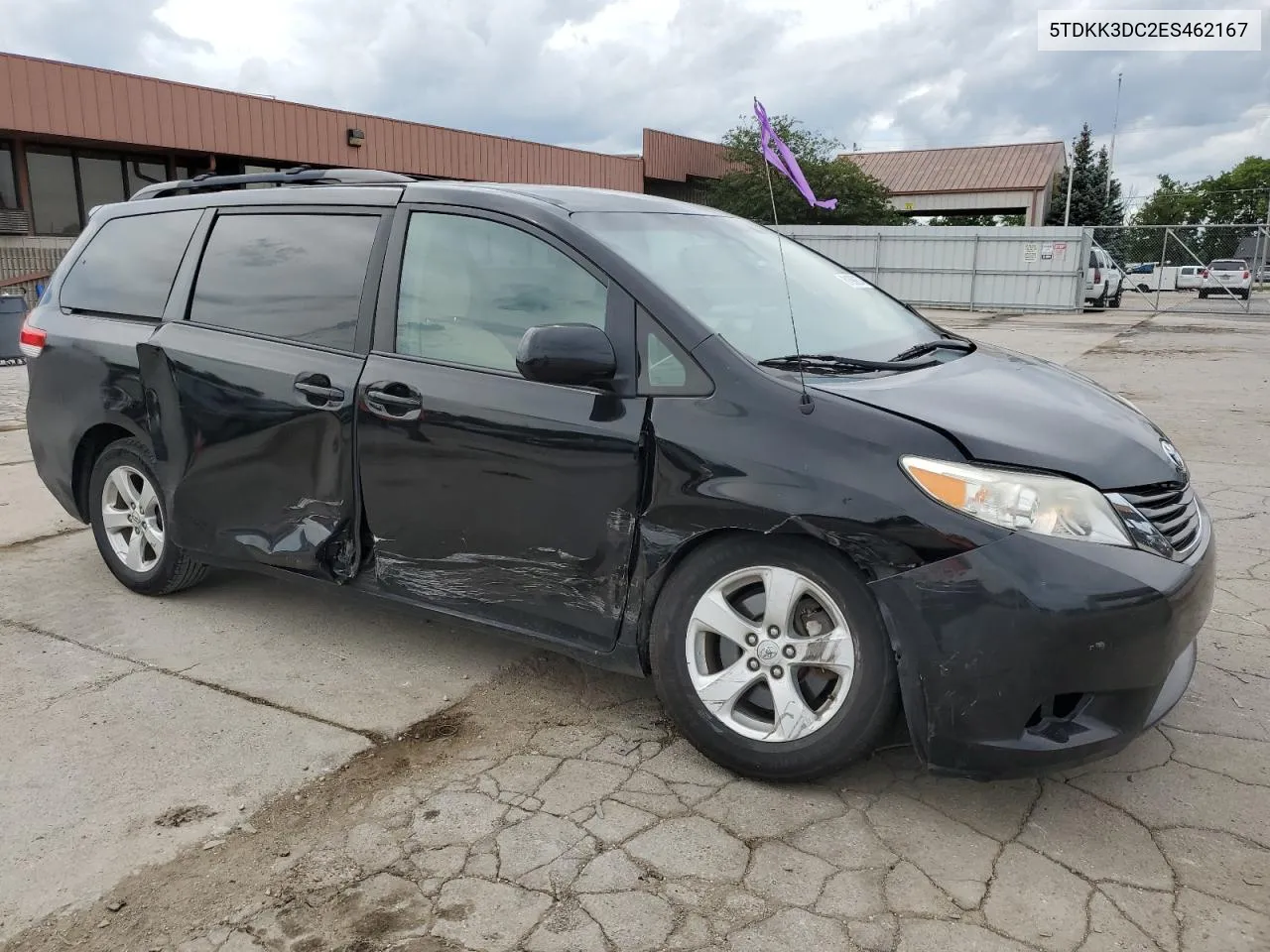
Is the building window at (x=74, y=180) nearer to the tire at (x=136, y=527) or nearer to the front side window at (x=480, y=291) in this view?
the tire at (x=136, y=527)

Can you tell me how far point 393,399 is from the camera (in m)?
3.35

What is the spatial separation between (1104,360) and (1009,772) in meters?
13.3

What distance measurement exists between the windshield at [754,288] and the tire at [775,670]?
64cm

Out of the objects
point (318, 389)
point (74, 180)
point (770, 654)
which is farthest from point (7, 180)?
point (770, 654)

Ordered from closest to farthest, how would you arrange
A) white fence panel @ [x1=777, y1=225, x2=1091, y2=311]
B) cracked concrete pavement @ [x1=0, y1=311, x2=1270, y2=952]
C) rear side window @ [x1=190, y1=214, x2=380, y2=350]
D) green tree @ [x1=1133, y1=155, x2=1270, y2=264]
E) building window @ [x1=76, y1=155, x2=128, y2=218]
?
1. cracked concrete pavement @ [x1=0, y1=311, x2=1270, y2=952]
2. rear side window @ [x1=190, y1=214, x2=380, y2=350]
3. building window @ [x1=76, y1=155, x2=128, y2=218]
4. white fence panel @ [x1=777, y1=225, x2=1091, y2=311]
5. green tree @ [x1=1133, y1=155, x2=1270, y2=264]

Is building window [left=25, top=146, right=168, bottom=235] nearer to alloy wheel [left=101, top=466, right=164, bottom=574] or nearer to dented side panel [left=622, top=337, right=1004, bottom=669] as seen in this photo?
alloy wheel [left=101, top=466, right=164, bottom=574]

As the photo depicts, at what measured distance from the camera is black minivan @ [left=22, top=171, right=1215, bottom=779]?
8.27 feet

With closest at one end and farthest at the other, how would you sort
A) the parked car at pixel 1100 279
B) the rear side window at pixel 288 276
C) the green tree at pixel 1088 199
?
the rear side window at pixel 288 276
the parked car at pixel 1100 279
the green tree at pixel 1088 199

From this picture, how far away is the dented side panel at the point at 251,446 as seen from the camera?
3.54m

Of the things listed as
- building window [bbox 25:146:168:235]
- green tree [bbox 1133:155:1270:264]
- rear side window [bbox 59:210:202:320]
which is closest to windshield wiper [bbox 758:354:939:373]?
rear side window [bbox 59:210:202:320]

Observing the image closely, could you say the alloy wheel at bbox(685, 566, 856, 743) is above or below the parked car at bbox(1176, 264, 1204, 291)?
below

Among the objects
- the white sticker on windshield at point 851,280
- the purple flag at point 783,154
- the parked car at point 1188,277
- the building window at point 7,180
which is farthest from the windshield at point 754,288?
the parked car at point 1188,277

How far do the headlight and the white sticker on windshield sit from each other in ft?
5.17

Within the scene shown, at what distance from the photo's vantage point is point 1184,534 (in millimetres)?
2746
